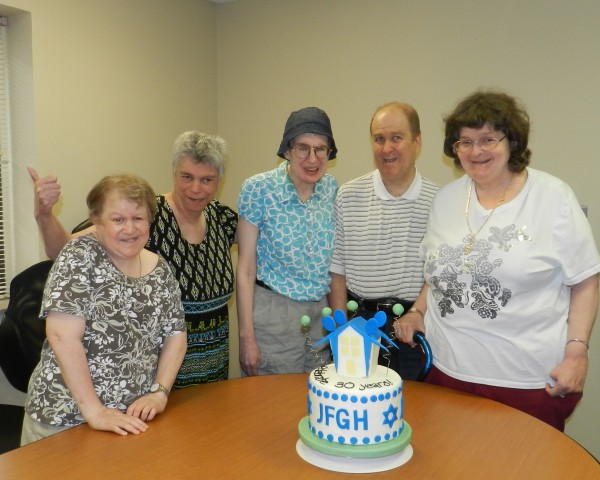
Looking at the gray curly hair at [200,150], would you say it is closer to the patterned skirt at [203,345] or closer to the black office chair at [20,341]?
the patterned skirt at [203,345]

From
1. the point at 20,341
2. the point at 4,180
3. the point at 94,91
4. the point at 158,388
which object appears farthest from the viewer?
the point at 94,91

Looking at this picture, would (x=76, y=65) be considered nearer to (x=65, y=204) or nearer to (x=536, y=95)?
(x=65, y=204)

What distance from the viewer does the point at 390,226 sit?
2.51m

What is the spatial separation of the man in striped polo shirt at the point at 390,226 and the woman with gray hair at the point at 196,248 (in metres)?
0.54

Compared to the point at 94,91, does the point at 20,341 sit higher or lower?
lower

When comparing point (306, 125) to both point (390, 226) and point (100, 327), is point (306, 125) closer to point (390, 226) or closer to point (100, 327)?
point (390, 226)

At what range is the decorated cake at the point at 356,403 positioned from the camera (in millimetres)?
1488

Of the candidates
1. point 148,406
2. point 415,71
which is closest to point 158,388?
point 148,406

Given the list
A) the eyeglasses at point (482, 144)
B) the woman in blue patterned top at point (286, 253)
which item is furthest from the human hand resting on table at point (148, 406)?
the eyeglasses at point (482, 144)

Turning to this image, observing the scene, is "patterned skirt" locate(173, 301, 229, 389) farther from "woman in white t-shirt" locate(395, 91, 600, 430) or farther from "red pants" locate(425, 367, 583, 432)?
"red pants" locate(425, 367, 583, 432)

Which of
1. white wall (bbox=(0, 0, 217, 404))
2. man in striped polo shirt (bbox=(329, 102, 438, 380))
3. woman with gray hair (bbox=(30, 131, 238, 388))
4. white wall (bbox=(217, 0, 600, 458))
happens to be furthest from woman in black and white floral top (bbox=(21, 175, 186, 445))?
white wall (bbox=(217, 0, 600, 458))

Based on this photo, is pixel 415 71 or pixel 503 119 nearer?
pixel 503 119

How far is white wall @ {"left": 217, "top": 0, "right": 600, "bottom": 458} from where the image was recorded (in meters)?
3.13

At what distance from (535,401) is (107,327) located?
1.33 m
